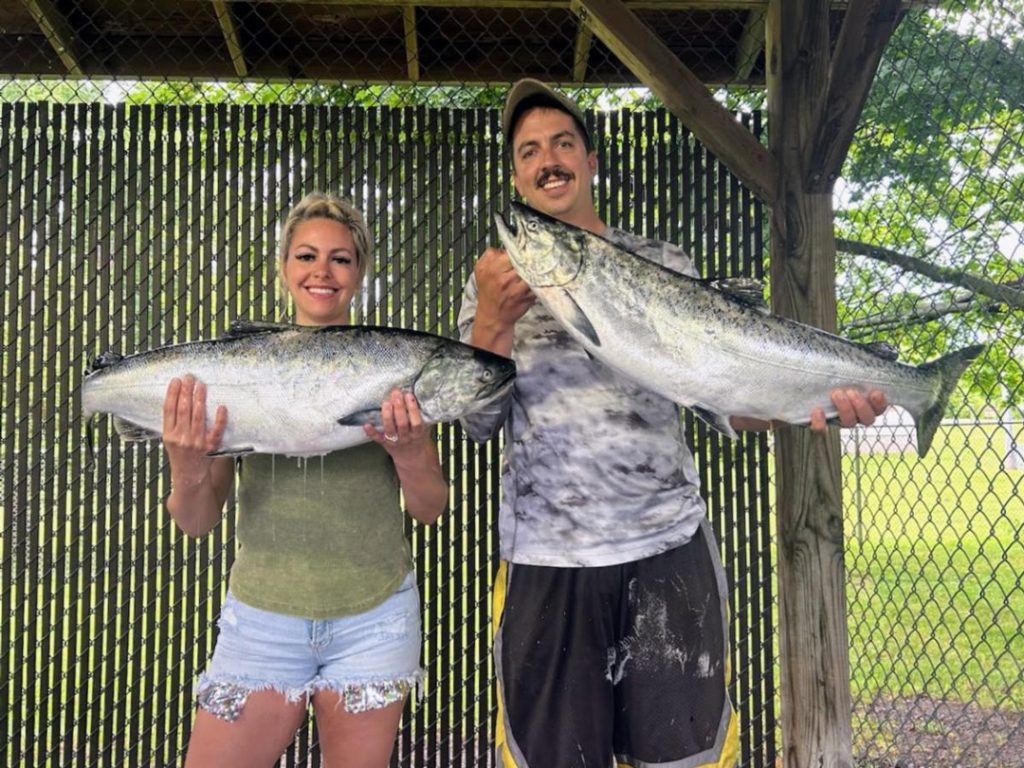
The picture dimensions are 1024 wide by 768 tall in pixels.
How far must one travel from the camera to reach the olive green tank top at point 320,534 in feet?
7.49

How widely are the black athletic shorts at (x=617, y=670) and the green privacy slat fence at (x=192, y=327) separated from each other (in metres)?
1.92

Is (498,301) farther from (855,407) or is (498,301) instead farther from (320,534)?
(855,407)

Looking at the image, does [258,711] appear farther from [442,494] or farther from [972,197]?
[972,197]

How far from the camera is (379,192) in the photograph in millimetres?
4426

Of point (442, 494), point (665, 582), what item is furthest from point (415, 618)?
point (665, 582)

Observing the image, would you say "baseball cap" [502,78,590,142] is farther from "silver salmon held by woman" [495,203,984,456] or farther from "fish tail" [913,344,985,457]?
"fish tail" [913,344,985,457]

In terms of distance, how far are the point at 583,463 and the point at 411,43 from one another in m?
2.87

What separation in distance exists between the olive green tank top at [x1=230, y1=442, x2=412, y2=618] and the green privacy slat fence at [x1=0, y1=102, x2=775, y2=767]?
191cm

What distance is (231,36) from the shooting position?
426 centimetres

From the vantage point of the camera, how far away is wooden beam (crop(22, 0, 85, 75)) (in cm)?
400

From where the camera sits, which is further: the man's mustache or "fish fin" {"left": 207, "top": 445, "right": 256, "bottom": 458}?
the man's mustache

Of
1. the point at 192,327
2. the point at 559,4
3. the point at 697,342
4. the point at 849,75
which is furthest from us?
the point at 192,327

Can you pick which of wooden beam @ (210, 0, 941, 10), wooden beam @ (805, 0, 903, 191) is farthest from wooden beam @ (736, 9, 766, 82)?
wooden beam @ (805, 0, 903, 191)

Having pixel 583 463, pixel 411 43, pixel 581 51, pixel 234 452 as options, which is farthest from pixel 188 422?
pixel 581 51
